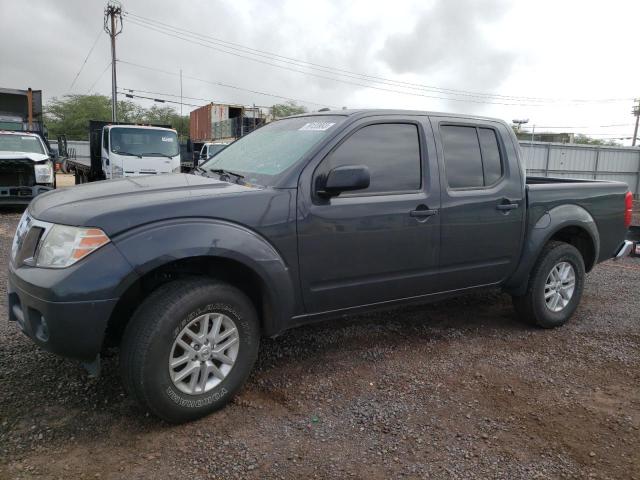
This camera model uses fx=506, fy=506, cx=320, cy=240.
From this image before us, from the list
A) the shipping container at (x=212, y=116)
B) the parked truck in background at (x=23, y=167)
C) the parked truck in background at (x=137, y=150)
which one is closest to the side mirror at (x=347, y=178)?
the parked truck in background at (x=23, y=167)

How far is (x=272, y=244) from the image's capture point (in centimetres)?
298

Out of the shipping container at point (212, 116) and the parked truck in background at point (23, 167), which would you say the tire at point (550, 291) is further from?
the shipping container at point (212, 116)

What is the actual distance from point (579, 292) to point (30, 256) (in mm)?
4410

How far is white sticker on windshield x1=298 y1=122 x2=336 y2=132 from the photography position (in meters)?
3.42

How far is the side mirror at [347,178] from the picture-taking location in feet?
9.93

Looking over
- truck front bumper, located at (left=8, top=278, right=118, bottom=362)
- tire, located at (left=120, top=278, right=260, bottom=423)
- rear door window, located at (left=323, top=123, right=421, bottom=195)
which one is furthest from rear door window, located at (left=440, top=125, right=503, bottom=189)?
truck front bumper, located at (left=8, top=278, right=118, bottom=362)

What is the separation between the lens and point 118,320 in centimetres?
284

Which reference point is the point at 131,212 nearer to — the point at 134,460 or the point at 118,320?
the point at 118,320

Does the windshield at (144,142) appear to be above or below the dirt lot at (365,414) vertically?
above

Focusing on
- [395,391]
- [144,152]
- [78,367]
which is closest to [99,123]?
[144,152]

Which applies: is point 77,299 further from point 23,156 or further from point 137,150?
point 137,150

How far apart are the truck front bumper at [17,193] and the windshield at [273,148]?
8.55 metres

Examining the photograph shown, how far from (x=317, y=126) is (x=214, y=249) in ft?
4.17

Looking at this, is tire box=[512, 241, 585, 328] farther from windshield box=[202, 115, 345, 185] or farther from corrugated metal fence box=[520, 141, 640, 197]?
corrugated metal fence box=[520, 141, 640, 197]
